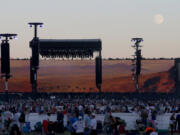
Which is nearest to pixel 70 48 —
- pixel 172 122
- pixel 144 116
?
pixel 144 116

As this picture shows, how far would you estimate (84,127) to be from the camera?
2377 cm

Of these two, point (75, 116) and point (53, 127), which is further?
point (53, 127)

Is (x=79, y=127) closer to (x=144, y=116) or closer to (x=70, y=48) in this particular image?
(x=144, y=116)

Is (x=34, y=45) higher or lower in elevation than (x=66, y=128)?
higher

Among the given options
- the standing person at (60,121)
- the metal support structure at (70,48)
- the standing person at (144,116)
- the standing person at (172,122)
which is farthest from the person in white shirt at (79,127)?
the metal support structure at (70,48)

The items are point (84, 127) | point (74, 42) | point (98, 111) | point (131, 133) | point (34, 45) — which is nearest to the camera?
point (84, 127)

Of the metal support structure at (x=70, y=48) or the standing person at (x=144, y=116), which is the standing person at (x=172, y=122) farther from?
the metal support structure at (x=70, y=48)

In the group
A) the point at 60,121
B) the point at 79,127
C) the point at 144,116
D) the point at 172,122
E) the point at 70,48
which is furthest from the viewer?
the point at 70,48

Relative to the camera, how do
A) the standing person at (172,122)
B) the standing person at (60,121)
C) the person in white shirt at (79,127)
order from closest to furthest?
the person in white shirt at (79,127), the standing person at (172,122), the standing person at (60,121)

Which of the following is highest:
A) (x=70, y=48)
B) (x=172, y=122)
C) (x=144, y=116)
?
(x=70, y=48)

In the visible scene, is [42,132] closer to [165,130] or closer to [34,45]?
[165,130]

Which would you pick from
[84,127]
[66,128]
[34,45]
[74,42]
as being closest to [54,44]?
[74,42]

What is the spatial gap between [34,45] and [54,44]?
6.23 metres

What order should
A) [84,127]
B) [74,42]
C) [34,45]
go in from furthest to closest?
[74,42]
[34,45]
[84,127]
